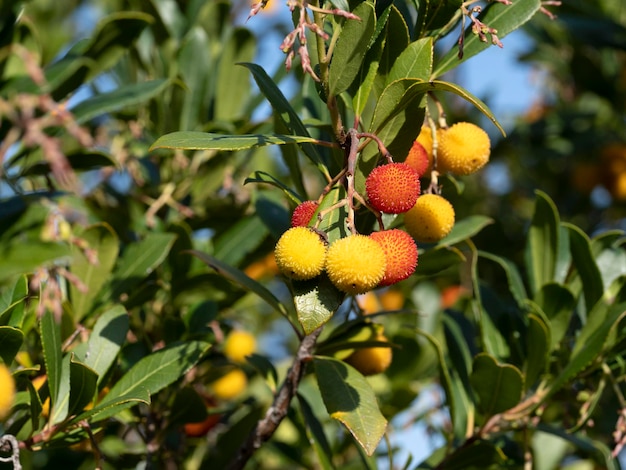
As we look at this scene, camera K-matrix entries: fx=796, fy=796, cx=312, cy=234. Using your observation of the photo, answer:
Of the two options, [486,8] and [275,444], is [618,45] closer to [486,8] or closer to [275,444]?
[486,8]

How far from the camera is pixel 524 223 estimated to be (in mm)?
2814

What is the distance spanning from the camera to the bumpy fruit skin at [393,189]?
1.01m

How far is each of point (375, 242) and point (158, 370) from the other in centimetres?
44

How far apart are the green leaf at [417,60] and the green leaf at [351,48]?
69mm

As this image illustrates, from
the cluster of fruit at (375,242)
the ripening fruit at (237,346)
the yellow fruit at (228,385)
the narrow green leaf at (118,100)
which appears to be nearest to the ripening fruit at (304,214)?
the cluster of fruit at (375,242)

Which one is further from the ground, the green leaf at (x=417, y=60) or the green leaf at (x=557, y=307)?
the green leaf at (x=417, y=60)

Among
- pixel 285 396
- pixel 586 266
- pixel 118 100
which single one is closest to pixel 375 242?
pixel 285 396

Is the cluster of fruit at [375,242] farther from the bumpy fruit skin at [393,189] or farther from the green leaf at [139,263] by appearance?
the green leaf at [139,263]

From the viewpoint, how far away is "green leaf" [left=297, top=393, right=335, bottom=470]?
137cm

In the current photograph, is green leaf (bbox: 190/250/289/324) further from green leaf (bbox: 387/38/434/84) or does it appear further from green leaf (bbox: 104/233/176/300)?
green leaf (bbox: 387/38/434/84)

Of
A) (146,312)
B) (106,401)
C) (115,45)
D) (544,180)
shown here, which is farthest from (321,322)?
(544,180)

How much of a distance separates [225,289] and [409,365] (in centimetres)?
58

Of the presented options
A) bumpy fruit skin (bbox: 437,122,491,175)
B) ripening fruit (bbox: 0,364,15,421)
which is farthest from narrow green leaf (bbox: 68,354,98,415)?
bumpy fruit skin (bbox: 437,122,491,175)

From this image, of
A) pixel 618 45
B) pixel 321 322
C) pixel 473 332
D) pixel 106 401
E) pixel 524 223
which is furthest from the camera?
pixel 524 223
